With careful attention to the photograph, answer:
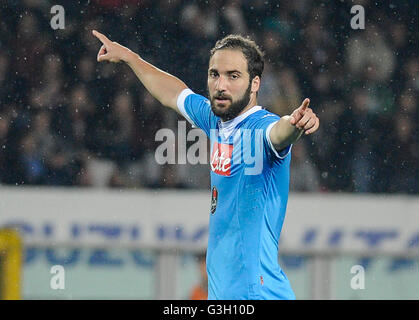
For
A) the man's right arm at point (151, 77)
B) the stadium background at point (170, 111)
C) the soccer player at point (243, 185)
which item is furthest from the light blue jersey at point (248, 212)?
the stadium background at point (170, 111)

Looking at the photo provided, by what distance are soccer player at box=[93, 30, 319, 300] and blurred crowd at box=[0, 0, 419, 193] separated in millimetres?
4325

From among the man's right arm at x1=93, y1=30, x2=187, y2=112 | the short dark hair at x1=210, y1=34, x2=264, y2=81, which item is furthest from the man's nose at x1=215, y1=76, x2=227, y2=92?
the man's right arm at x1=93, y1=30, x2=187, y2=112

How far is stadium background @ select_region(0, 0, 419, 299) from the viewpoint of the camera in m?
8.01

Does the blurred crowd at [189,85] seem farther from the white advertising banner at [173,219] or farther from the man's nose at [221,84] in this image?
the man's nose at [221,84]

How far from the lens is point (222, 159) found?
432 cm

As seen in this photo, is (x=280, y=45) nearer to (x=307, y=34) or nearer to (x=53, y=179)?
(x=307, y=34)

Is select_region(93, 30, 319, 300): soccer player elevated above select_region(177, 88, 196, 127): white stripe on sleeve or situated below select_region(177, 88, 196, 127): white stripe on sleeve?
below

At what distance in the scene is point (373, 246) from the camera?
320 inches

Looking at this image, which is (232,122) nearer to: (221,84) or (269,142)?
(221,84)

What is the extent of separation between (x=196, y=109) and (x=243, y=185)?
2.58 ft

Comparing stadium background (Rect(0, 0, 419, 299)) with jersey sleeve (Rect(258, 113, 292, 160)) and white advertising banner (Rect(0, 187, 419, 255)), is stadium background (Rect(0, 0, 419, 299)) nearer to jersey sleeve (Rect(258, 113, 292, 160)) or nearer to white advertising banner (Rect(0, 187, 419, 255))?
white advertising banner (Rect(0, 187, 419, 255))

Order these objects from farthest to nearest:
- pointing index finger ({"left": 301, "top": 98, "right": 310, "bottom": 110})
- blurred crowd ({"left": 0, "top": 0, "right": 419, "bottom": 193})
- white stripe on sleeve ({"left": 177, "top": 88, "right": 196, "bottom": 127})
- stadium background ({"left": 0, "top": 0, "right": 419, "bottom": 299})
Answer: blurred crowd ({"left": 0, "top": 0, "right": 419, "bottom": 193}), stadium background ({"left": 0, "top": 0, "right": 419, "bottom": 299}), white stripe on sleeve ({"left": 177, "top": 88, "right": 196, "bottom": 127}), pointing index finger ({"left": 301, "top": 98, "right": 310, "bottom": 110})

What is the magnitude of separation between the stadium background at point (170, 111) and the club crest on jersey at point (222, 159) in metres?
3.54
